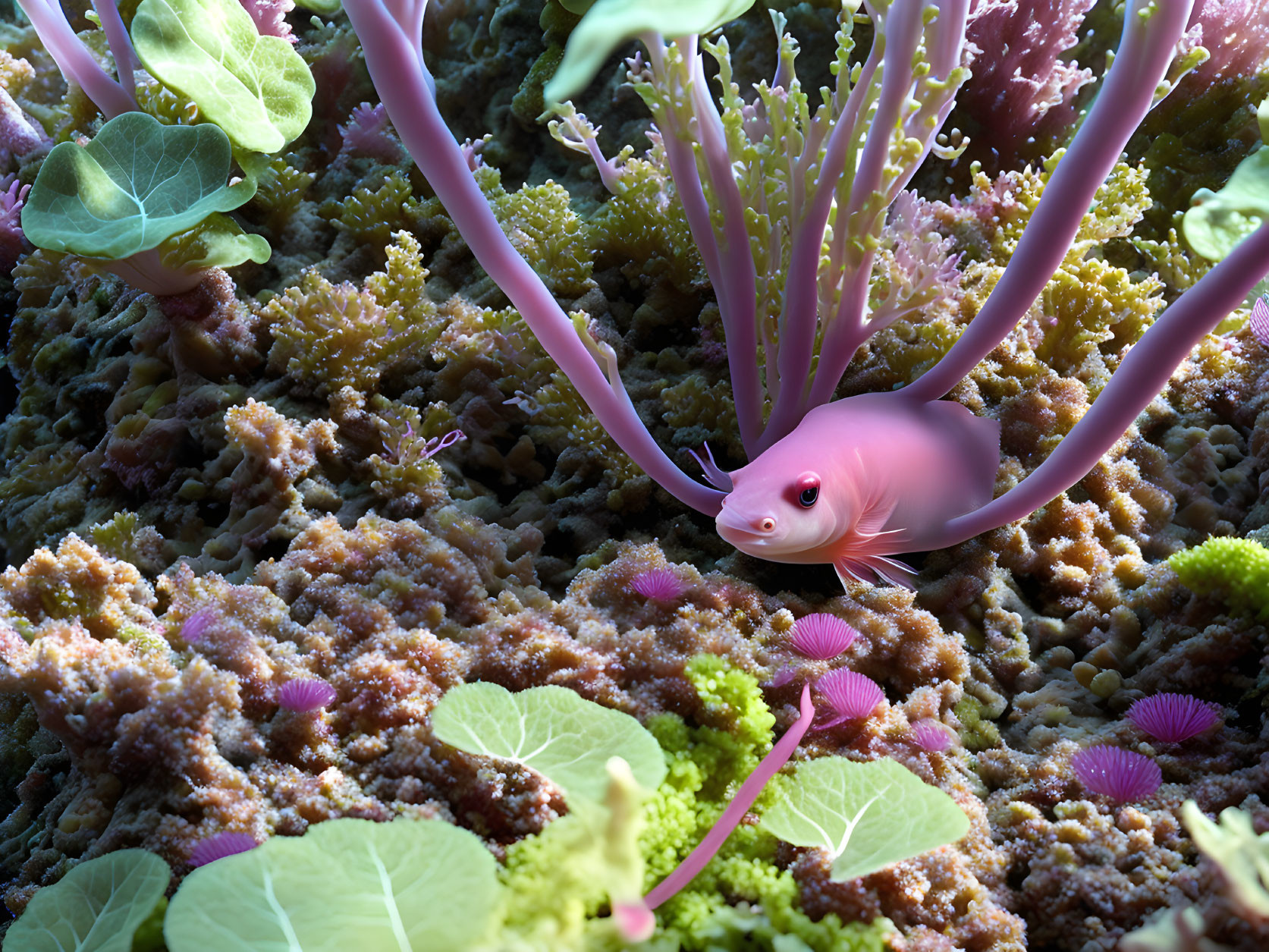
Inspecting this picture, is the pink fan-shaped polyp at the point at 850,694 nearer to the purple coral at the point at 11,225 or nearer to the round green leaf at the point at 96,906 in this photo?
the round green leaf at the point at 96,906

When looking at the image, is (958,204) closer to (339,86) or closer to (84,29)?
Answer: (339,86)

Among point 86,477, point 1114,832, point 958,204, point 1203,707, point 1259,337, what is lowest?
point 86,477

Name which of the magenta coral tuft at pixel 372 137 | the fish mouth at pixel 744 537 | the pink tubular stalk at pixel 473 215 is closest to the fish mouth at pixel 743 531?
the fish mouth at pixel 744 537

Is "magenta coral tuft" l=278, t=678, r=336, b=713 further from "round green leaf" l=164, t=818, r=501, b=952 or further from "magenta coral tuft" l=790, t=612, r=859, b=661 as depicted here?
"magenta coral tuft" l=790, t=612, r=859, b=661

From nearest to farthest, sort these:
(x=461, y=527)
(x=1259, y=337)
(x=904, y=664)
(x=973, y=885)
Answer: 1. (x=973, y=885)
2. (x=904, y=664)
3. (x=461, y=527)
4. (x=1259, y=337)

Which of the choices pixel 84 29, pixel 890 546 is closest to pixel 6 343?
pixel 84 29

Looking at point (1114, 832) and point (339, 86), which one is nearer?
point (1114, 832)
